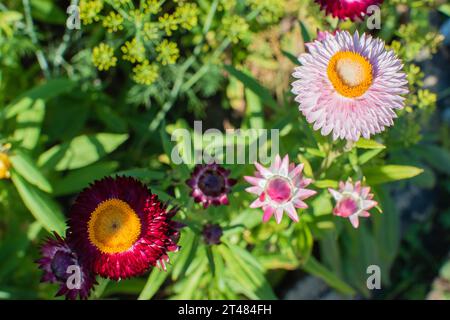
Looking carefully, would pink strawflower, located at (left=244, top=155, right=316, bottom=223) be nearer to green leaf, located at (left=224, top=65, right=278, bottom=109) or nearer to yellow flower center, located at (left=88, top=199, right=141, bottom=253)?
yellow flower center, located at (left=88, top=199, right=141, bottom=253)

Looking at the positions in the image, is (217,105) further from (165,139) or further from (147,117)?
(165,139)

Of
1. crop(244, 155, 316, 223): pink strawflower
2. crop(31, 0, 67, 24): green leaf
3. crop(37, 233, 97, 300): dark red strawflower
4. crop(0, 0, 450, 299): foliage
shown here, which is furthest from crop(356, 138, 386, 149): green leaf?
crop(31, 0, 67, 24): green leaf

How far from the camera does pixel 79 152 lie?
241 centimetres

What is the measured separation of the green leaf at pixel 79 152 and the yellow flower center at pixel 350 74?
105 cm

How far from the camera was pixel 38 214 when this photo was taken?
2143mm

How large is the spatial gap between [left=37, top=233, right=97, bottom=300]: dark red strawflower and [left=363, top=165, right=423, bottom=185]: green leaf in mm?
1038

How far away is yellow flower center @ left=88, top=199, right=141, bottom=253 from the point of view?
1671 mm

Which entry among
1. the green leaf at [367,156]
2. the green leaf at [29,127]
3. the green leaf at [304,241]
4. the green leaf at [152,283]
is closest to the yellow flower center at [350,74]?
the green leaf at [367,156]

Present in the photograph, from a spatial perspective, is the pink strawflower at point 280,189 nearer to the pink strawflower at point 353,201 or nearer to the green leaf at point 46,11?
the pink strawflower at point 353,201

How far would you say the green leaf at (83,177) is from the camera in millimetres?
2439

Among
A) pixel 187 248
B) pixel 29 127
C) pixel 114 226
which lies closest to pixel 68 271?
pixel 114 226

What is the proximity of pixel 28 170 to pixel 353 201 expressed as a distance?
1.18 meters

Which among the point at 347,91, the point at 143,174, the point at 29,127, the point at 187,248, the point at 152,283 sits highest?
the point at 29,127

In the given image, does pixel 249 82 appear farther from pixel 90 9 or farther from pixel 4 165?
pixel 4 165
